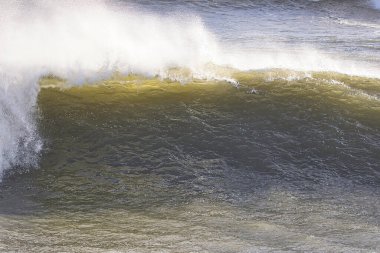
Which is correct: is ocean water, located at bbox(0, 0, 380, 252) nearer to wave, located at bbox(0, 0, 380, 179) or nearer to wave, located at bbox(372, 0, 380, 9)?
wave, located at bbox(0, 0, 380, 179)

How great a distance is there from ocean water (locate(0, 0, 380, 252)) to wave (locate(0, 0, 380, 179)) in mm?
31

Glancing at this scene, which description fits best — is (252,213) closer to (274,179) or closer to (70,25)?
(274,179)

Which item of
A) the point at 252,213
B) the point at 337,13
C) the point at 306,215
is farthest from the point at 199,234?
the point at 337,13

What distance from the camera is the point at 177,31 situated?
1138 cm

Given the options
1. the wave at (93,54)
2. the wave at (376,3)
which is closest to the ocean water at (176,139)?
the wave at (93,54)

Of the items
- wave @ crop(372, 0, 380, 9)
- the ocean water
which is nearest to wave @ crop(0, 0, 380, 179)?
the ocean water

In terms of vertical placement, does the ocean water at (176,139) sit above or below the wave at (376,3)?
below

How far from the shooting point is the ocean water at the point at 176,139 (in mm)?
4750

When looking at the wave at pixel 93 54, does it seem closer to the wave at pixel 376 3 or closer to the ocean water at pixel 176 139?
the ocean water at pixel 176 139

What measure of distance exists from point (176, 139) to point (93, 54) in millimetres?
2902

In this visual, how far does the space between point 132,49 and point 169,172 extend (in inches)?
158

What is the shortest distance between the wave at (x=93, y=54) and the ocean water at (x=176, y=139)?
0.10 feet

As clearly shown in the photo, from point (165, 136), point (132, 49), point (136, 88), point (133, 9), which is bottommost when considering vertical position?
point (165, 136)

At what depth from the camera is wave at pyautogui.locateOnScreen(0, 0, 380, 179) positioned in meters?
7.41
